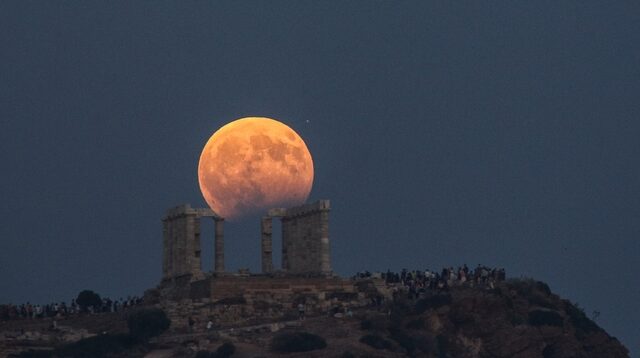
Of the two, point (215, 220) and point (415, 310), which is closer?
point (415, 310)

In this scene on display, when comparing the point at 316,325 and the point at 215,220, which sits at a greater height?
the point at 215,220

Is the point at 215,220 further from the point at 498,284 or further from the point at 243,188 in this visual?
the point at 498,284

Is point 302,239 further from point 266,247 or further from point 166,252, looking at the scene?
point 166,252

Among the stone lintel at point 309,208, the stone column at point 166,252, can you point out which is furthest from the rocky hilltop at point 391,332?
the stone column at point 166,252

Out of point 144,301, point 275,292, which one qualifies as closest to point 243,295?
point 275,292

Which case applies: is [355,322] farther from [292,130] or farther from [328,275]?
[292,130]

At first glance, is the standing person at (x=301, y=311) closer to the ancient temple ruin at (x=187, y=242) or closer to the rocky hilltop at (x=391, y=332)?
the rocky hilltop at (x=391, y=332)

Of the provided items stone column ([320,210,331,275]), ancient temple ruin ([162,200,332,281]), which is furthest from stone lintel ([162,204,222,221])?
stone column ([320,210,331,275])
